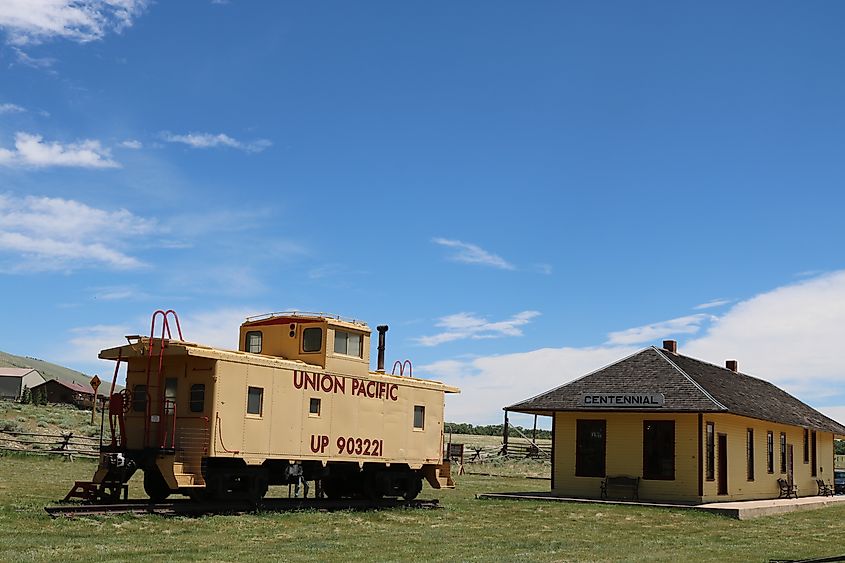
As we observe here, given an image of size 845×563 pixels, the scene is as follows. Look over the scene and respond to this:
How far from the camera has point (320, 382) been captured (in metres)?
22.9

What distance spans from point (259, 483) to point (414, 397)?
5736mm

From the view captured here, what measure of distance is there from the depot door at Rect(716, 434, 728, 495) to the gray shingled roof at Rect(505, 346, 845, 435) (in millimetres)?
1228

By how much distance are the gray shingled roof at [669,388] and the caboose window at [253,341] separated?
1123cm

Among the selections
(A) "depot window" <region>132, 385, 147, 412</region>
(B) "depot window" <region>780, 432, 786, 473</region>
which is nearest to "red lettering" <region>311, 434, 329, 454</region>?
(A) "depot window" <region>132, 385, 147, 412</region>

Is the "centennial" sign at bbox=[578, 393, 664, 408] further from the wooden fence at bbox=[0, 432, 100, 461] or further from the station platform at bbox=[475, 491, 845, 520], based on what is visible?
the wooden fence at bbox=[0, 432, 100, 461]

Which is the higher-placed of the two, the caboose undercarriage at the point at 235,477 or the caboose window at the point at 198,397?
the caboose window at the point at 198,397

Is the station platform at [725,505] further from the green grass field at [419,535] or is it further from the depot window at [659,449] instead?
the depot window at [659,449]

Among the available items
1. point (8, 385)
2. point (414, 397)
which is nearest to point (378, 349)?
point (414, 397)

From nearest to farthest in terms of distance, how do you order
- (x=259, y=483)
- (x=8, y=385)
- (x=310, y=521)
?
(x=310, y=521) → (x=259, y=483) → (x=8, y=385)

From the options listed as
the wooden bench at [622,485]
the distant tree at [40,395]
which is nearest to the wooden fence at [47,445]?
the wooden bench at [622,485]

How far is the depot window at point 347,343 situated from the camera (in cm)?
2344

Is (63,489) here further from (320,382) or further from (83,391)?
(83,391)

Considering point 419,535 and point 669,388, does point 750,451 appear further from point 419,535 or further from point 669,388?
point 419,535

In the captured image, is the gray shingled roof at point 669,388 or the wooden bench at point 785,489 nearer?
the gray shingled roof at point 669,388
